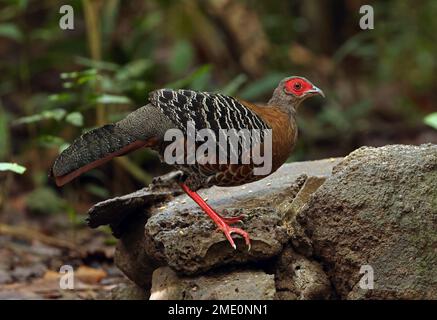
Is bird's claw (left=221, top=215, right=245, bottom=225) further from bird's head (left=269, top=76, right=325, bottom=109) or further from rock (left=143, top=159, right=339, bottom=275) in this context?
bird's head (left=269, top=76, right=325, bottom=109)

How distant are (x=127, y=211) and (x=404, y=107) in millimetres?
7776

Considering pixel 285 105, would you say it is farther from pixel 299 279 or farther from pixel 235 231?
pixel 299 279

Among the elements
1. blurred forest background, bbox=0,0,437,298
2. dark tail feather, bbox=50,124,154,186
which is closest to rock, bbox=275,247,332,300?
dark tail feather, bbox=50,124,154,186

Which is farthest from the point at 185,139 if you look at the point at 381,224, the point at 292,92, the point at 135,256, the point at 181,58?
the point at 181,58

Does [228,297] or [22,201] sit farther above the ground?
[22,201]

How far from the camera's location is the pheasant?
402cm

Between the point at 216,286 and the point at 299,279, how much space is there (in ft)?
1.39

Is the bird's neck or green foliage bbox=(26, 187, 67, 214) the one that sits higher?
green foliage bbox=(26, 187, 67, 214)

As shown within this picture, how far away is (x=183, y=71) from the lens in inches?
365

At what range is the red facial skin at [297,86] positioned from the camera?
463 centimetres

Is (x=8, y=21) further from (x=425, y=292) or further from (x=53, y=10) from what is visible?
(x=425, y=292)

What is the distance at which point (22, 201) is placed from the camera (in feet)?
28.7
